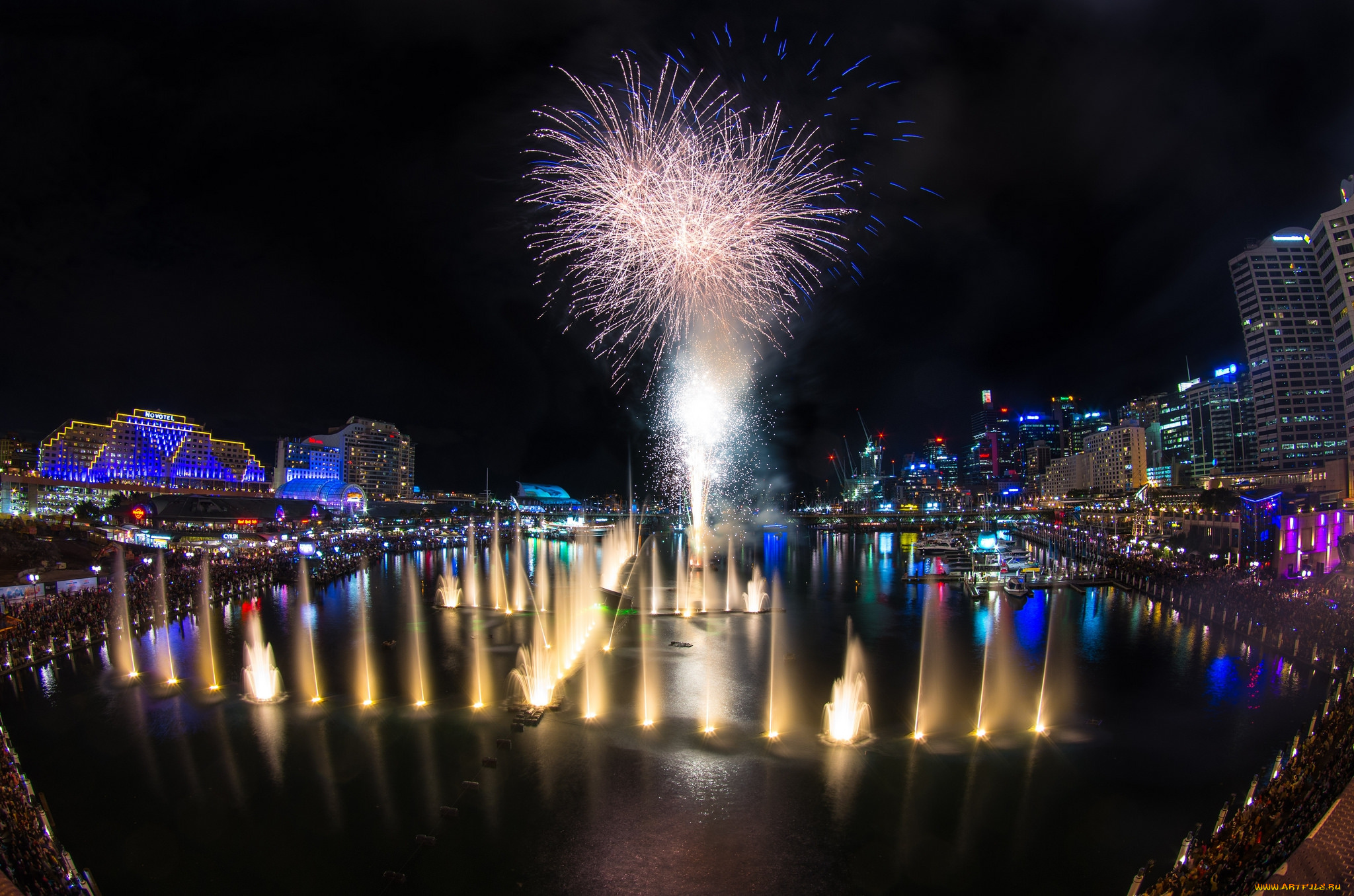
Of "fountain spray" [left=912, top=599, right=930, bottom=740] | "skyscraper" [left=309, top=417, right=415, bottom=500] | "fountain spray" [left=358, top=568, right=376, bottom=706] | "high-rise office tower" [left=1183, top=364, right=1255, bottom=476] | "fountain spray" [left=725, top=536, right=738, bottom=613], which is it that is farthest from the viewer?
"skyscraper" [left=309, top=417, right=415, bottom=500]

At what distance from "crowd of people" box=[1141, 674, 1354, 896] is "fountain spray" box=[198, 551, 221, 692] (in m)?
23.0

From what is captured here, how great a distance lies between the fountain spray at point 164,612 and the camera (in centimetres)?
2014

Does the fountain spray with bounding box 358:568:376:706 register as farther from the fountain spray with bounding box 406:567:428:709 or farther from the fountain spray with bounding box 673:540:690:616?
the fountain spray with bounding box 673:540:690:616

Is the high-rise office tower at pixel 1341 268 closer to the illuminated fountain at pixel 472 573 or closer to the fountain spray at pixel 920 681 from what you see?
the fountain spray at pixel 920 681

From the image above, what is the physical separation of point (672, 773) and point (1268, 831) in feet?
30.5

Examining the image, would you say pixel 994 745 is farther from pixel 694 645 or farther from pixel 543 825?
pixel 694 645

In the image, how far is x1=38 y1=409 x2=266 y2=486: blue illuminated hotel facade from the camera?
94188 millimetres

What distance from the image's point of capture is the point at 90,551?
44.4 m

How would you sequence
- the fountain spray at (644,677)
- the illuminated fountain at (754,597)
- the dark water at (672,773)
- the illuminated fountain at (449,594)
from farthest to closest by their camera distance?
the illuminated fountain at (449,594), the illuminated fountain at (754,597), the fountain spray at (644,677), the dark water at (672,773)

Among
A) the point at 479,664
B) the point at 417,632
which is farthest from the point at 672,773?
the point at 417,632

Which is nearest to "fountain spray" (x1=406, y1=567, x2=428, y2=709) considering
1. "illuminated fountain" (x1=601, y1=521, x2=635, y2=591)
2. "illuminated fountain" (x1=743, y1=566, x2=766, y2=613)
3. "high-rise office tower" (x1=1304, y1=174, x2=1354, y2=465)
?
"illuminated fountain" (x1=601, y1=521, x2=635, y2=591)

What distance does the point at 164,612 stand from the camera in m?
28.7

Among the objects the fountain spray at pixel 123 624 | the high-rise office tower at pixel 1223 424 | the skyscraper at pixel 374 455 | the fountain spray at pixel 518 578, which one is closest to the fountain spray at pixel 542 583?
the fountain spray at pixel 518 578

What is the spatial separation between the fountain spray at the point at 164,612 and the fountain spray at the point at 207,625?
2.91 feet
